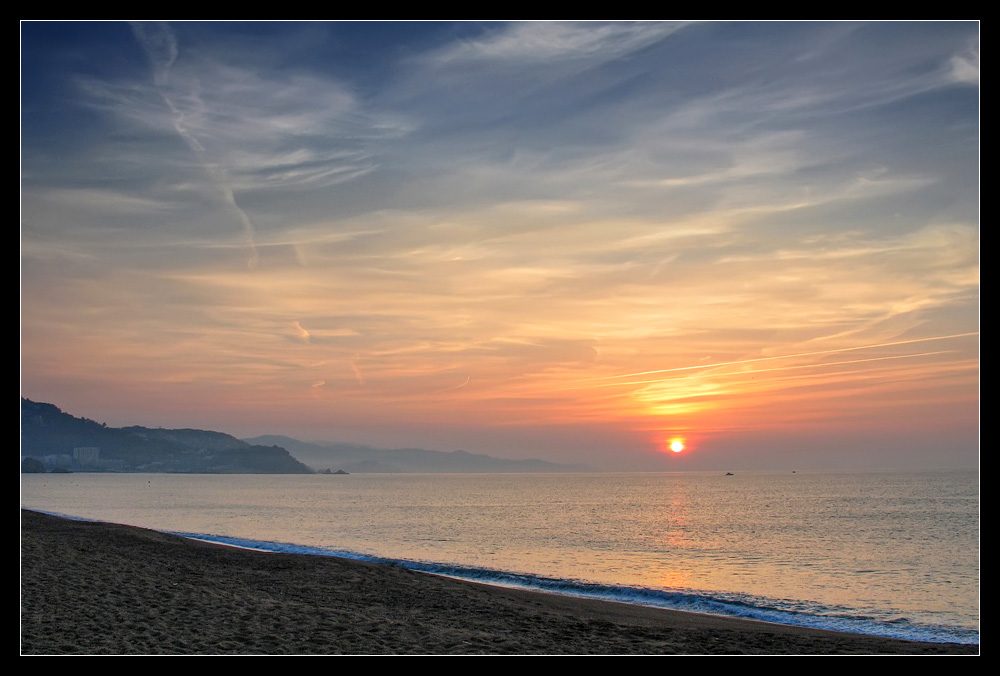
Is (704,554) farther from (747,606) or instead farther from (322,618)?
(322,618)

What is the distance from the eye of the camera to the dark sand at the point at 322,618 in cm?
1375

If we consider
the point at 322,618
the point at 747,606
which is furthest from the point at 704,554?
the point at 322,618

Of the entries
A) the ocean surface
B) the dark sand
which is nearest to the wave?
the ocean surface

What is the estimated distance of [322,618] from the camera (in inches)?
661

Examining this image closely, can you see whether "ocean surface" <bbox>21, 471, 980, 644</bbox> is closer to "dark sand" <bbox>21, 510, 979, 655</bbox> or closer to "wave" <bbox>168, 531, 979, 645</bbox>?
"wave" <bbox>168, 531, 979, 645</bbox>

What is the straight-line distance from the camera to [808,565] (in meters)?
41.7

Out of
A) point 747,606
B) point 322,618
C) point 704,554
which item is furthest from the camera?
point 704,554

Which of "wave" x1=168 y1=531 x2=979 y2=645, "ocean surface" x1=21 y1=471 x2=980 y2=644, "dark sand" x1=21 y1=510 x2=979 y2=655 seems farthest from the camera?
"ocean surface" x1=21 y1=471 x2=980 y2=644

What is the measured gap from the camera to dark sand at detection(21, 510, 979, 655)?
13750 millimetres
